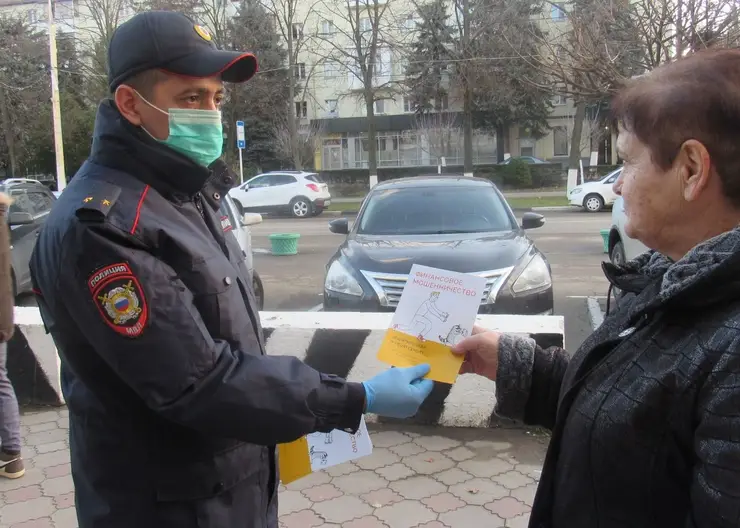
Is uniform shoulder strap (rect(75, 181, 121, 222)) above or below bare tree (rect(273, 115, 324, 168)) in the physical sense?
below

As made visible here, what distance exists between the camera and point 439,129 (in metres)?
38.8

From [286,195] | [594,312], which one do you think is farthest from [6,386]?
[286,195]

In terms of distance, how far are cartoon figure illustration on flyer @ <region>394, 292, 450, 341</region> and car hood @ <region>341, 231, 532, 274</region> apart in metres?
3.33

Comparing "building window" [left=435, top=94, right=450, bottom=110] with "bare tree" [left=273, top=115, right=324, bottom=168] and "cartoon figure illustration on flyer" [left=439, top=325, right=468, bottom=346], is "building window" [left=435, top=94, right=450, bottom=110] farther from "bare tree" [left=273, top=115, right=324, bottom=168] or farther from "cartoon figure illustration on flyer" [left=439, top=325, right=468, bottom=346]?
"cartoon figure illustration on flyer" [left=439, top=325, right=468, bottom=346]

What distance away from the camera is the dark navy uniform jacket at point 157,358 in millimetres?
1520

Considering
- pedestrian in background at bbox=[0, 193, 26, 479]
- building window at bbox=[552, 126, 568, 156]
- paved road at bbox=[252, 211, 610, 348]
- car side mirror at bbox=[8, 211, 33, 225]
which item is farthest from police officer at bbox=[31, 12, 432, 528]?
building window at bbox=[552, 126, 568, 156]

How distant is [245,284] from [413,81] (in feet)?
125

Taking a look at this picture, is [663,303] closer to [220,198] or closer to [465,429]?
[220,198]

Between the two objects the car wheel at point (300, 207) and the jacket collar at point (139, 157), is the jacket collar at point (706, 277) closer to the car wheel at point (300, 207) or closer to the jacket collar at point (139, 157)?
the jacket collar at point (139, 157)

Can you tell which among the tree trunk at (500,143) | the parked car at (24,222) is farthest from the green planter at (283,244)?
the tree trunk at (500,143)

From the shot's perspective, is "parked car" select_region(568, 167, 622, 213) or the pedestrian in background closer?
the pedestrian in background

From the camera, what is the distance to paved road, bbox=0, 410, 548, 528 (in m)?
3.43

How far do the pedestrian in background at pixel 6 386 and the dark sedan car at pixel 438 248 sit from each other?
2651 millimetres

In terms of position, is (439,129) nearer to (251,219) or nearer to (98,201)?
(251,219)
